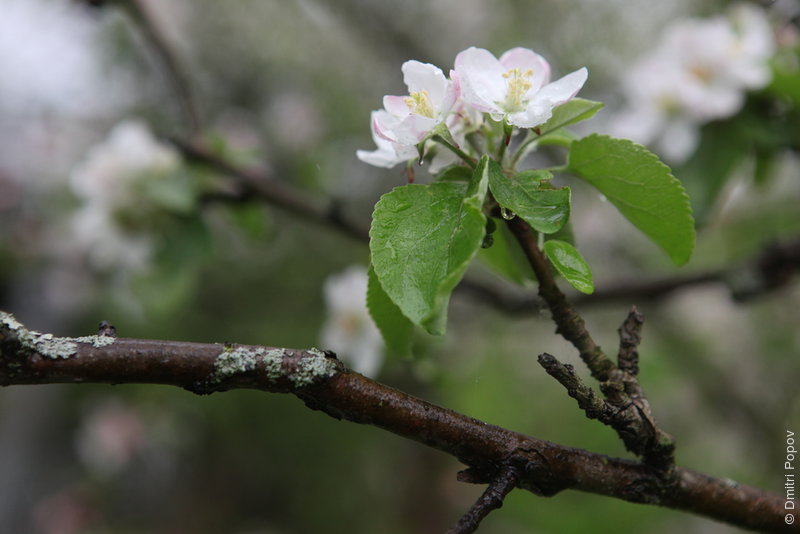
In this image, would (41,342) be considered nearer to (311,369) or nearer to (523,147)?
(311,369)

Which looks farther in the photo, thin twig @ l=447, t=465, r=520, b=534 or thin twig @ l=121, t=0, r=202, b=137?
thin twig @ l=121, t=0, r=202, b=137

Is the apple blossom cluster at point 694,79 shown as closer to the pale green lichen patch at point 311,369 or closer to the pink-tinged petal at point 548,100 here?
the pink-tinged petal at point 548,100

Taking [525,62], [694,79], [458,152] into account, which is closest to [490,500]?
[458,152]

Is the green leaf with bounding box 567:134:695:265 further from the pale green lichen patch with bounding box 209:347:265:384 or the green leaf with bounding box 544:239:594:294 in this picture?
the pale green lichen patch with bounding box 209:347:265:384

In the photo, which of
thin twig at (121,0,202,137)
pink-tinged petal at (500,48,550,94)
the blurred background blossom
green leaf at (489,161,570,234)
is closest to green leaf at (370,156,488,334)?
green leaf at (489,161,570,234)

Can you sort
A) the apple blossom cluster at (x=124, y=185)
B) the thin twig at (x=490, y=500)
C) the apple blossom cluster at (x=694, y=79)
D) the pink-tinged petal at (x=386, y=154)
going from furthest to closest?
the apple blossom cluster at (x=124, y=185) → the apple blossom cluster at (x=694, y=79) → the pink-tinged petal at (x=386, y=154) → the thin twig at (x=490, y=500)

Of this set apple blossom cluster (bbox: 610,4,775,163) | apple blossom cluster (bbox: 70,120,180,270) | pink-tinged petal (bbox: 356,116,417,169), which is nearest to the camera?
pink-tinged petal (bbox: 356,116,417,169)

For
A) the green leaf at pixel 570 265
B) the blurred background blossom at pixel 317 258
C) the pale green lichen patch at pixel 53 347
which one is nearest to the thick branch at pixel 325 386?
the pale green lichen patch at pixel 53 347
